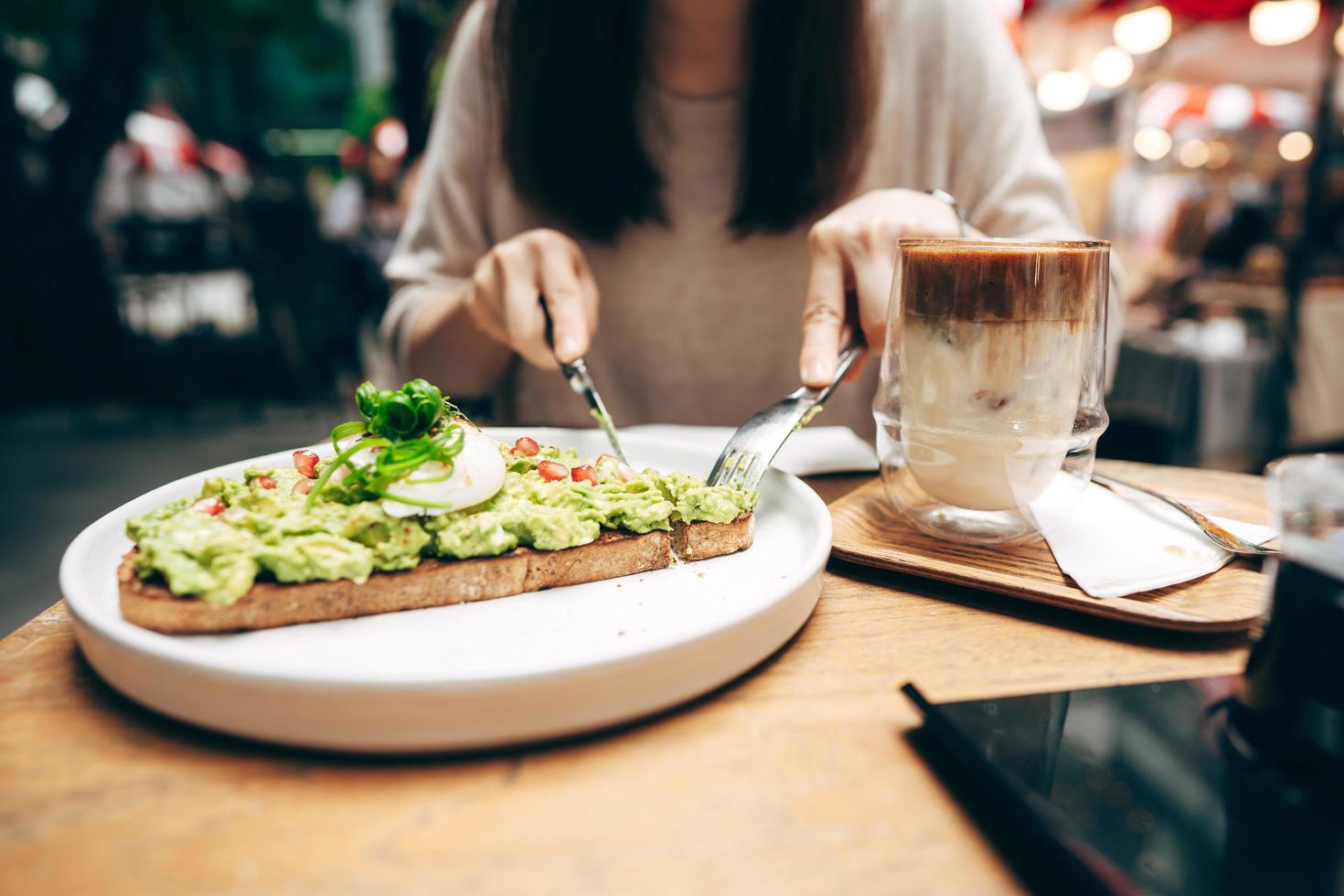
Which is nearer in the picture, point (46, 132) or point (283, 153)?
point (46, 132)

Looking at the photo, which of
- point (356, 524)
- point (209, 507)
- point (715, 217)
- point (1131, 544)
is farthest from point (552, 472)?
point (715, 217)

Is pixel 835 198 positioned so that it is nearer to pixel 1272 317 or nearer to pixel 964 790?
pixel 964 790

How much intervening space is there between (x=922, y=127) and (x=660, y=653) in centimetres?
219

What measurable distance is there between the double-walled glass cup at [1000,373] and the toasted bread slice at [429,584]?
1.10ft

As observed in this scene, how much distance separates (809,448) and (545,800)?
1.21 meters

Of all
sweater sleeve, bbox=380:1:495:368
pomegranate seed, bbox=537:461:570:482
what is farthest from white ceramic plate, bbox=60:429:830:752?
sweater sleeve, bbox=380:1:495:368

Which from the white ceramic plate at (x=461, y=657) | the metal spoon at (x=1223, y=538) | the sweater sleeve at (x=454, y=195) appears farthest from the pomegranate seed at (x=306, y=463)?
the metal spoon at (x=1223, y=538)

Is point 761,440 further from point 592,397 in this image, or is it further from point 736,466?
point 592,397

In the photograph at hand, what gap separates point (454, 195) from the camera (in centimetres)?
250

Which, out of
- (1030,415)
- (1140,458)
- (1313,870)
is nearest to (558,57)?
(1030,415)

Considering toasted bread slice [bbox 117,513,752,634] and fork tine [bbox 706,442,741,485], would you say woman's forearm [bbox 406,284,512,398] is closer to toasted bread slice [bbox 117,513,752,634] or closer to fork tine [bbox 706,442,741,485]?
fork tine [bbox 706,442,741,485]

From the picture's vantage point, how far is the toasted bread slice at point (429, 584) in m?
0.92

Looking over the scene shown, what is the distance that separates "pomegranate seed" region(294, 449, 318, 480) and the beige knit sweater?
1081 mm

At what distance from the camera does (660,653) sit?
0.77 meters
